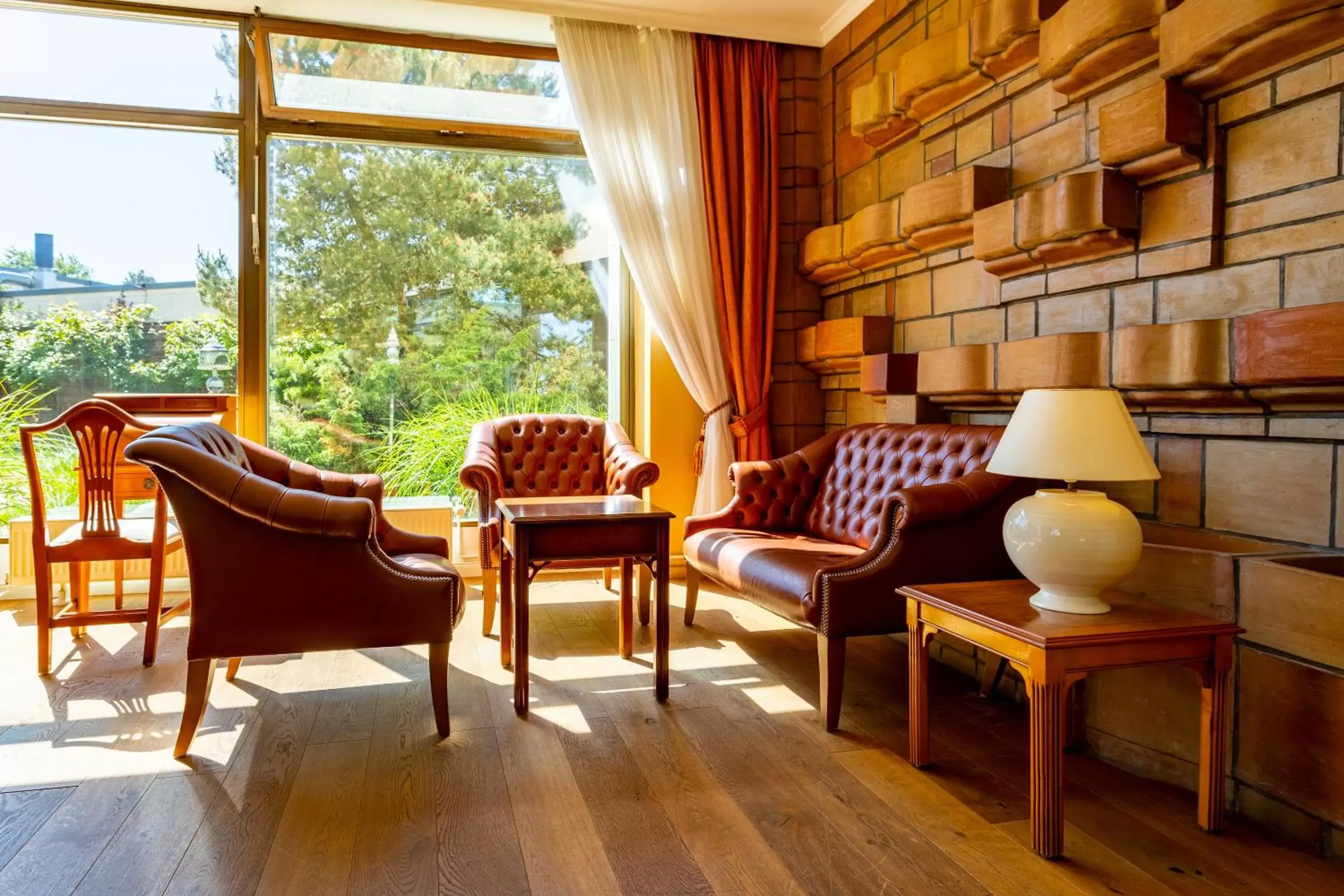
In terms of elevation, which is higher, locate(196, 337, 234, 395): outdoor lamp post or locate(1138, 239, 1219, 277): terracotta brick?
locate(1138, 239, 1219, 277): terracotta brick

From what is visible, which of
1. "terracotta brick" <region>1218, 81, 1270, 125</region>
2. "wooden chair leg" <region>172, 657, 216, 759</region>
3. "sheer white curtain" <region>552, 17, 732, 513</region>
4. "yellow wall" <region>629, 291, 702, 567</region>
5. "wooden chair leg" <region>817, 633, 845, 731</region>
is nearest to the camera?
"terracotta brick" <region>1218, 81, 1270, 125</region>

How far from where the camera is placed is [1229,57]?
7.00 ft

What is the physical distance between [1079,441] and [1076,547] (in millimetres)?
258

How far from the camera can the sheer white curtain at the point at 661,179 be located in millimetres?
4555

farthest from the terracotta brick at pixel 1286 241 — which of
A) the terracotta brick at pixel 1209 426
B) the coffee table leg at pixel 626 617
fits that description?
the coffee table leg at pixel 626 617

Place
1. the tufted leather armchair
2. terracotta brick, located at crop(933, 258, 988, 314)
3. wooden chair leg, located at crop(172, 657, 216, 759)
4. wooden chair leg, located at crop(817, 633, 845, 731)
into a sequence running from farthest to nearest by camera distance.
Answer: the tufted leather armchair, terracotta brick, located at crop(933, 258, 988, 314), wooden chair leg, located at crop(817, 633, 845, 731), wooden chair leg, located at crop(172, 657, 216, 759)

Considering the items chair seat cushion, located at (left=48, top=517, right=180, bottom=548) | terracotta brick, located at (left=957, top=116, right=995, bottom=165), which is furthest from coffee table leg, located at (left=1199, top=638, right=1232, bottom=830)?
chair seat cushion, located at (left=48, top=517, right=180, bottom=548)

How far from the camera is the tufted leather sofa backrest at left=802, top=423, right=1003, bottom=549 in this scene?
3.18 meters

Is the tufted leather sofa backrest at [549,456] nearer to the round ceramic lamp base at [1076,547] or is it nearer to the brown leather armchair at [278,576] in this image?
the brown leather armchair at [278,576]

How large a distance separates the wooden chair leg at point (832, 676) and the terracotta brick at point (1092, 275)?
142 centimetres

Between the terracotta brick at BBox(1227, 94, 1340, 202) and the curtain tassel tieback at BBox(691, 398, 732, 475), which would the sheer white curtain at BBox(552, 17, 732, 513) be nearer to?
the curtain tassel tieback at BBox(691, 398, 732, 475)

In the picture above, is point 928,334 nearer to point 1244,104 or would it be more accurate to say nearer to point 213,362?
point 1244,104

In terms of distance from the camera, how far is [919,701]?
239 cm

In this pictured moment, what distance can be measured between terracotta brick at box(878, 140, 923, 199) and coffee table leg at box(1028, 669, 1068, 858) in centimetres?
259
